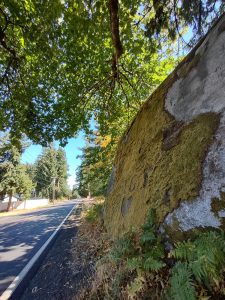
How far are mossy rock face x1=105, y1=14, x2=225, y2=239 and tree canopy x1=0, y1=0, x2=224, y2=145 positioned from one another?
244 centimetres

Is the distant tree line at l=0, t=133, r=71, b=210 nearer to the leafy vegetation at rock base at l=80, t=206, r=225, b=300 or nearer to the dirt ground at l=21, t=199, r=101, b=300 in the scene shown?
the dirt ground at l=21, t=199, r=101, b=300

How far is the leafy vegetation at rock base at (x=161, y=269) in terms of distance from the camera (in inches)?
83.8

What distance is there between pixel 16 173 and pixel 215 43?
108 feet

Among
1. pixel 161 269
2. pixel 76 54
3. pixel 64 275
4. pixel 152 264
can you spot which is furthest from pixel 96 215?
pixel 152 264

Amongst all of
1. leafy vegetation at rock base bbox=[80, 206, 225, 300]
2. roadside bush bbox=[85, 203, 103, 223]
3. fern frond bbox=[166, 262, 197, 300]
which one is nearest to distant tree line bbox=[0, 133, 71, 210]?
roadside bush bbox=[85, 203, 103, 223]

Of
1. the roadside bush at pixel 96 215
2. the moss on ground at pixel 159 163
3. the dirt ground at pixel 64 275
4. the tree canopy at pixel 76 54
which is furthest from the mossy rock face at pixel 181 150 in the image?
the roadside bush at pixel 96 215

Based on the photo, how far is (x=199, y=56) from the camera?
3.69 m

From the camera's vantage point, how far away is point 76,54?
23.1 ft

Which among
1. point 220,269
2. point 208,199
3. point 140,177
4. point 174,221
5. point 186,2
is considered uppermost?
point 186,2

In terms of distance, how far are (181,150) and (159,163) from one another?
51cm

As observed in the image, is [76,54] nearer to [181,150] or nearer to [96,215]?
[181,150]

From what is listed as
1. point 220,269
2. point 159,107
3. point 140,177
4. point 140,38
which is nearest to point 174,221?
point 220,269

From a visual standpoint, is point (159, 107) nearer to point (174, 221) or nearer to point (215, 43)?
point (215, 43)

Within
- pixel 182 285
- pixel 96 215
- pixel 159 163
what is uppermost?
pixel 159 163
